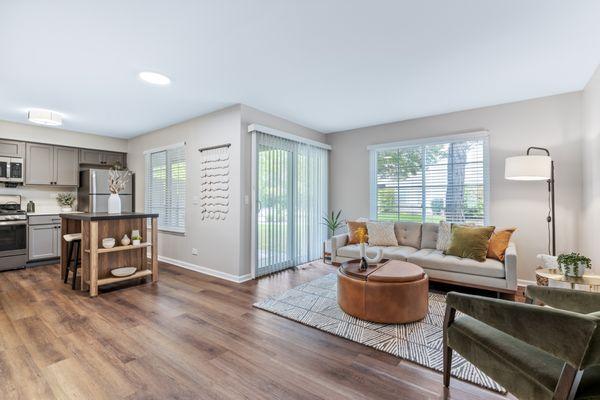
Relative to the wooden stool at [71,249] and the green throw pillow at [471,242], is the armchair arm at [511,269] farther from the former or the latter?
the wooden stool at [71,249]

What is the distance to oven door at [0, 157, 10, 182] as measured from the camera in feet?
15.7

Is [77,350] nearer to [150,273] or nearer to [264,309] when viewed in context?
[264,309]

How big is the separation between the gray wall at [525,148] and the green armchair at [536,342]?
269 centimetres

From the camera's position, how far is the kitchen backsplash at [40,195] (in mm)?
5260

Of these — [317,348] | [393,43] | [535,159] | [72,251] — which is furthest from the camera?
[72,251]

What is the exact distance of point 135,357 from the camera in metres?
2.13

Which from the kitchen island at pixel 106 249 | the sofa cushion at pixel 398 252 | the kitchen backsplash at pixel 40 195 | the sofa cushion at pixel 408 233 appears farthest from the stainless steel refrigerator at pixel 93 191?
the sofa cushion at pixel 408 233

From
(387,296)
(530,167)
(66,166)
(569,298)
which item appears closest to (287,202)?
(387,296)

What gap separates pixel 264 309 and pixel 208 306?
0.64 metres

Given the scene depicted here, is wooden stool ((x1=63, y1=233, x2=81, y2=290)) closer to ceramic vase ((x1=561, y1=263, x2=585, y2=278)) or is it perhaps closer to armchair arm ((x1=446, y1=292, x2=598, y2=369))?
armchair arm ((x1=446, y1=292, x2=598, y2=369))

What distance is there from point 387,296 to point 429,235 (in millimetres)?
2001

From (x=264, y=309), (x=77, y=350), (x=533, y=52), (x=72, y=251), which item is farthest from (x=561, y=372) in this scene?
(x=72, y=251)

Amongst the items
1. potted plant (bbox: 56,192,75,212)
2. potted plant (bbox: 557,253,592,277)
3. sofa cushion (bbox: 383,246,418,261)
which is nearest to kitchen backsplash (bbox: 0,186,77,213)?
potted plant (bbox: 56,192,75,212)

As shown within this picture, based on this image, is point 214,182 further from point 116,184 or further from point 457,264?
point 457,264
